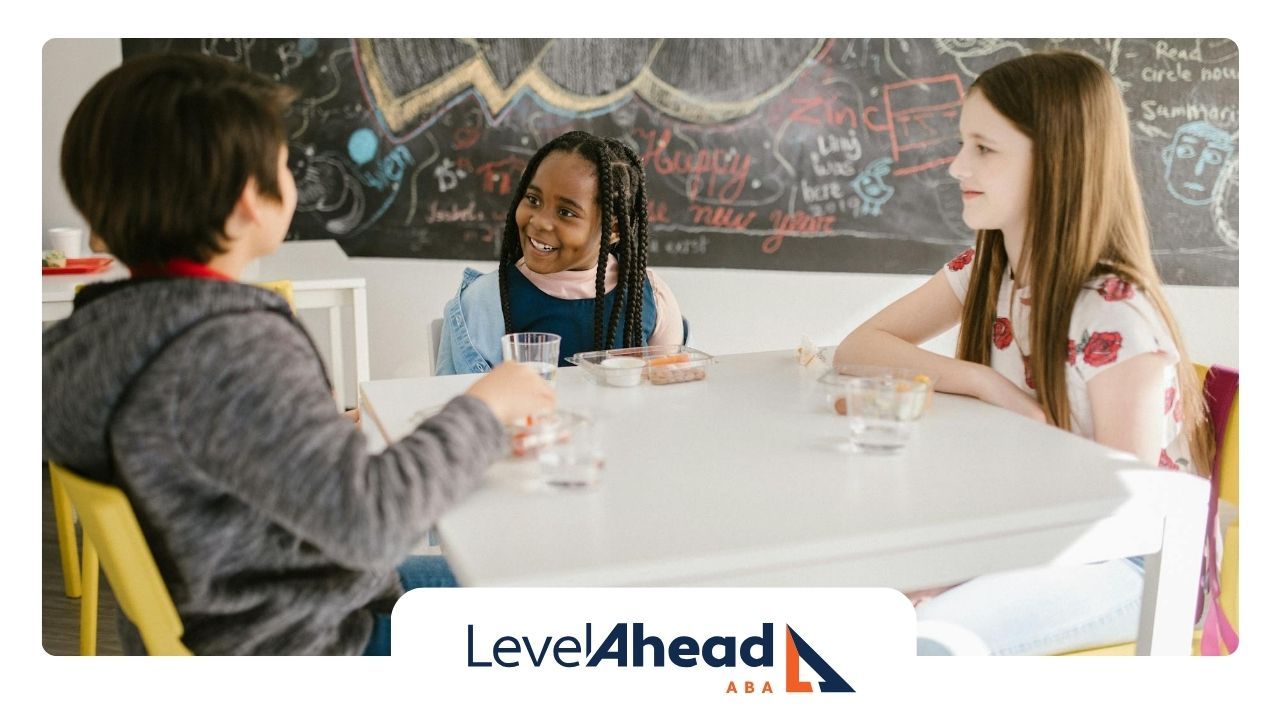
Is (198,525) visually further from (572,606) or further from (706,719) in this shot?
(706,719)

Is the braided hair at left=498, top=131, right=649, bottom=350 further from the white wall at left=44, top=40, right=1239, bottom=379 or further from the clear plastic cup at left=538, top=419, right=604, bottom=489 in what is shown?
the clear plastic cup at left=538, top=419, right=604, bottom=489

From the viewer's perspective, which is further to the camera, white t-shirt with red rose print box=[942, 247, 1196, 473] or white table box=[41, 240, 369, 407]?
white table box=[41, 240, 369, 407]

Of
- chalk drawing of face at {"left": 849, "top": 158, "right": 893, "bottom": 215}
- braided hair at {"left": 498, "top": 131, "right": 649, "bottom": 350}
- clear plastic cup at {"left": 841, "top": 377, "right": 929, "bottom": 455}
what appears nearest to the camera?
clear plastic cup at {"left": 841, "top": 377, "right": 929, "bottom": 455}

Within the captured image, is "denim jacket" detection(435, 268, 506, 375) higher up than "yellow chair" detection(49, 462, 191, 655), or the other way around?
"denim jacket" detection(435, 268, 506, 375)

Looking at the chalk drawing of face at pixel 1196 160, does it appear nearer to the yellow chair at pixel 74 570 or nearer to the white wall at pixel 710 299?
the white wall at pixel 710 299

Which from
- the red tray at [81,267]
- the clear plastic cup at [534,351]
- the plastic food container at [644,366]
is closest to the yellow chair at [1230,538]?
the plastic food container at [644,366]

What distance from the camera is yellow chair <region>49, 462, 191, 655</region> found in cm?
93

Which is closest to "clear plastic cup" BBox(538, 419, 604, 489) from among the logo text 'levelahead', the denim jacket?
the logo text 'levelahead'

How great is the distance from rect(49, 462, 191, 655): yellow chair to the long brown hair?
1.08 metres

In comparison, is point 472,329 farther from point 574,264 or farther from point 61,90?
point 61,90

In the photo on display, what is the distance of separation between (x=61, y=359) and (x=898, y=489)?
0.82m

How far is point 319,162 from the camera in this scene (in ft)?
7.66

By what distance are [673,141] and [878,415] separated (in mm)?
1643
